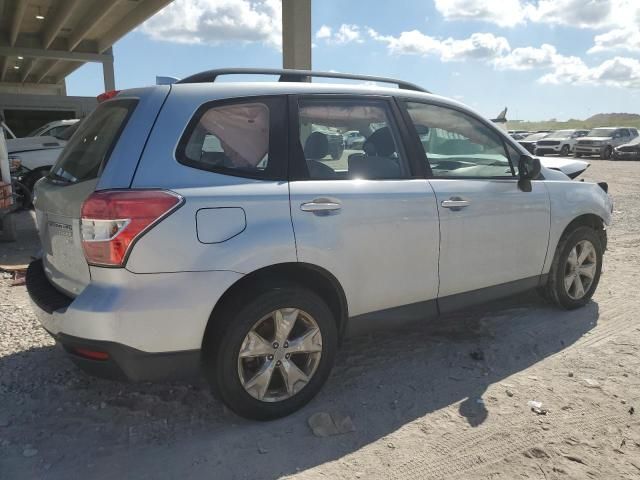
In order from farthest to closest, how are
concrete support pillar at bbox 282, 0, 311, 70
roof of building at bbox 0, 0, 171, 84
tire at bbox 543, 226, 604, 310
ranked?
roof of building at bbox 0, 0, 171, 84 < concrete support pillar at bbox 282, 0, 311, 70 < tire at bbox 543, 226, 604, 310

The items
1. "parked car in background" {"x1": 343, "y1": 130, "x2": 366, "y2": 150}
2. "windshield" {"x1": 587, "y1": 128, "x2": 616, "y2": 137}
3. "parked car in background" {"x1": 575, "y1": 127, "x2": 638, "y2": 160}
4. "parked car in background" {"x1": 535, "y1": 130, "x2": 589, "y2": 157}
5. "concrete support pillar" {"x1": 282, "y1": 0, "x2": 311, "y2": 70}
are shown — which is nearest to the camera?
"parked car in background" {"x1": 343, "y1": 130, "x2": 366, "y2": 150}

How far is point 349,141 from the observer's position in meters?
3.41

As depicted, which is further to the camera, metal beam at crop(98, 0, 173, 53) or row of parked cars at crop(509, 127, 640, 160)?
row of parked cars at crop(509, 127, 640, 160)

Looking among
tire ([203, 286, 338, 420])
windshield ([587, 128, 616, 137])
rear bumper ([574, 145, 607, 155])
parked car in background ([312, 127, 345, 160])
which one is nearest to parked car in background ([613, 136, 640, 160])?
rear bumper ([574, 145, 607, 155])

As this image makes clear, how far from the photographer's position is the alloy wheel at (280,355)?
9.32 feet

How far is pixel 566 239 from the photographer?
4.34 m

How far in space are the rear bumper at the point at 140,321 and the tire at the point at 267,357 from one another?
0.41 ft

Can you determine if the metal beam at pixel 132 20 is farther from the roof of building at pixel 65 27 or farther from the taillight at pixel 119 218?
the taillight at pixel 119 218

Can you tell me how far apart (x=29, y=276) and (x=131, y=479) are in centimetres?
146

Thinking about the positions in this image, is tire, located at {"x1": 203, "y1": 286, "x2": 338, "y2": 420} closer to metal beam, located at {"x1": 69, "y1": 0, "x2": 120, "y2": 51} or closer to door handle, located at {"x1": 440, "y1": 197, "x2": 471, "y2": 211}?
door handle, located at {"x1": 440, "y1": 197, "x2": 471, "y2": 211}

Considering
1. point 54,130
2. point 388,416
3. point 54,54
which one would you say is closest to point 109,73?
point 54,54

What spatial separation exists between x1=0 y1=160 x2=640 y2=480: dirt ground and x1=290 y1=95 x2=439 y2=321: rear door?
0.60m

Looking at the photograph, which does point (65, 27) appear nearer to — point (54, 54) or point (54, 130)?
point (54, 54)

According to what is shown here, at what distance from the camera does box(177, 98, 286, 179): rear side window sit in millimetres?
2711
